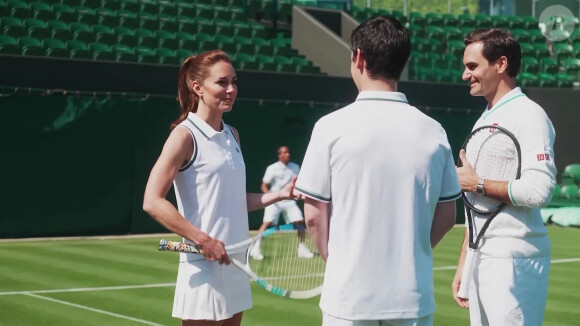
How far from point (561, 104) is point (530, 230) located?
22.0 metres

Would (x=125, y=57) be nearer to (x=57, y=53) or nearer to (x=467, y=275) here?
(x=57, y=53)

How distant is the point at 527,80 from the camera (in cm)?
2747

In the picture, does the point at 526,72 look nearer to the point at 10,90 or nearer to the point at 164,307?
the point at 10,90

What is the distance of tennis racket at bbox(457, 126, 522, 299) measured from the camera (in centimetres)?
487

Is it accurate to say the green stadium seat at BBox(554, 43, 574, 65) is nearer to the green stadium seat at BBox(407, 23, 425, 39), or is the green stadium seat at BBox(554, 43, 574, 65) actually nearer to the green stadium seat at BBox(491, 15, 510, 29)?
the green stadium seat at BBox(491, 15, 510, 29)

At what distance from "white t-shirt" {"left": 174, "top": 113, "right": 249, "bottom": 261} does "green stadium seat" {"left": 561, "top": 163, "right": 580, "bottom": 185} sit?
71.2 ft

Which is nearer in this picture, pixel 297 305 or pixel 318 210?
pixel 318 210

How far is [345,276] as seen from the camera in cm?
377

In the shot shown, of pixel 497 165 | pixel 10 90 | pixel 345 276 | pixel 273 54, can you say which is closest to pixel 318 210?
pixel 345 276

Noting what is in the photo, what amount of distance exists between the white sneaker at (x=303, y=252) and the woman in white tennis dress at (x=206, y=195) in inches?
10.9

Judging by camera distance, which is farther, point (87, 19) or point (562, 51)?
point (562, 51)

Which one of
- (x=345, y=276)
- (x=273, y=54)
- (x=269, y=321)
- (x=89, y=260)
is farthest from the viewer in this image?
(x=273, y=54)

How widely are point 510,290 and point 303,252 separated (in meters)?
0.98

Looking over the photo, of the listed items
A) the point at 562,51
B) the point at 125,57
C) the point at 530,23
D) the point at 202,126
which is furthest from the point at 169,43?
the point at 202,126
